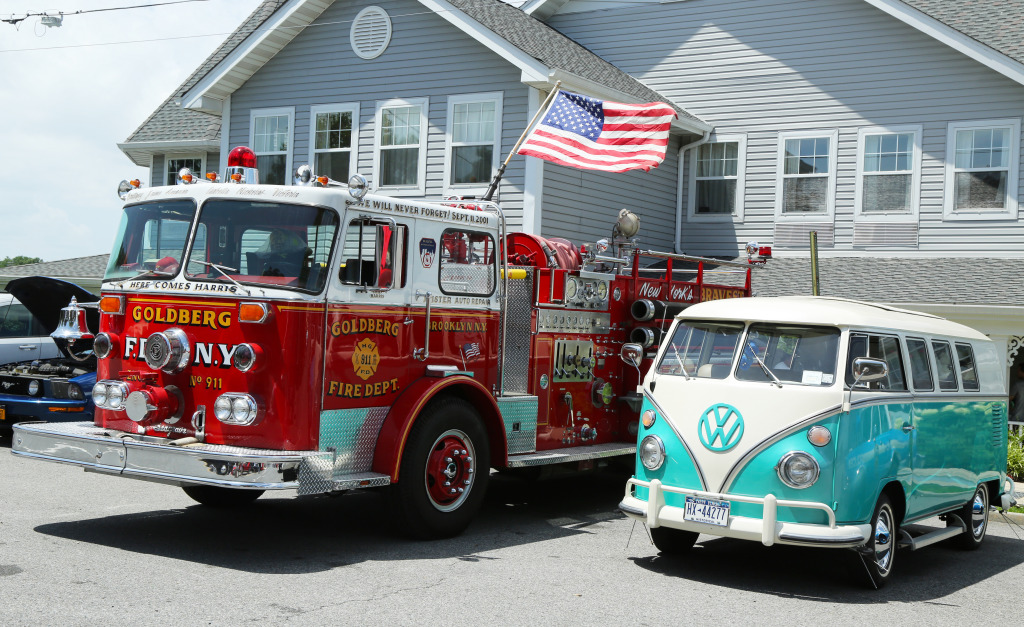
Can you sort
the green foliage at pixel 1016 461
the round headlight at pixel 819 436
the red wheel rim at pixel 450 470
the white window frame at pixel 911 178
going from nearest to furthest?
the round headlight at pixel 819 436 < the red wheel rim at pixel 450 470 < the green foliage at pixel 1016 461 < the white window frame at pixel 911 178

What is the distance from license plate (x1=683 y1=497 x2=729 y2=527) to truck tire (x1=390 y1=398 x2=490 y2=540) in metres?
1.89

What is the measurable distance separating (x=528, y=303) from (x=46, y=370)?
20.9 ft

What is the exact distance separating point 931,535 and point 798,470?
6.42 feet

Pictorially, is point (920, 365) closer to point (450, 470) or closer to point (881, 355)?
point (881, 355)

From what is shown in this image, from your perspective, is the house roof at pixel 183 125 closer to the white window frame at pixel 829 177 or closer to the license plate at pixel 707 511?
the white window frame at pixel 829 177

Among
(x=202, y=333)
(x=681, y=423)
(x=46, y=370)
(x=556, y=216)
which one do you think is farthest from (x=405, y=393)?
(x=556, y=216)

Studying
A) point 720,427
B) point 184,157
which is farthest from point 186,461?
point 184,157

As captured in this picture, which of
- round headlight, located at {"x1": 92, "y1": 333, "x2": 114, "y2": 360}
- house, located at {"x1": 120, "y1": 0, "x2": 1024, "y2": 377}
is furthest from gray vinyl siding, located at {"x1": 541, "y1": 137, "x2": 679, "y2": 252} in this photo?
round headlight, located at {"x1": 92, "y1": 333, "x2": 114, "y2": 360}

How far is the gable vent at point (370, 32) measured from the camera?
17562 mm

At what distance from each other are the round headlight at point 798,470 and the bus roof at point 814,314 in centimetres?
103

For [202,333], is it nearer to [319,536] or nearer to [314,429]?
[314,429]

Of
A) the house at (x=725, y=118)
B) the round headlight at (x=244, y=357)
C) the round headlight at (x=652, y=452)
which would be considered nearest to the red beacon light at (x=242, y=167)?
the round headlight at (x=244, y=357)

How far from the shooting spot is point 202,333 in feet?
25.0

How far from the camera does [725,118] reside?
1881 centimetres
